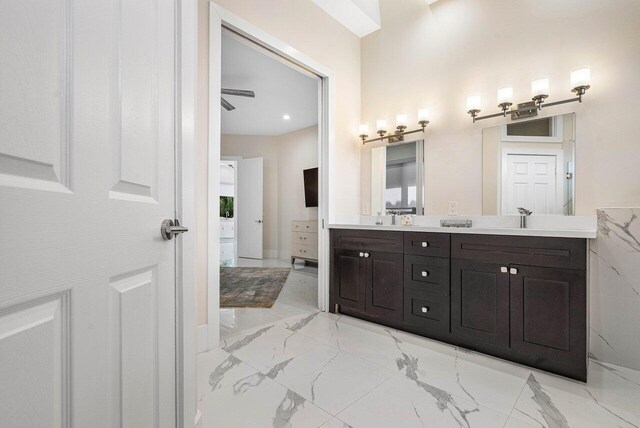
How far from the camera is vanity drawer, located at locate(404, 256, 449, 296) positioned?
84.7 inches

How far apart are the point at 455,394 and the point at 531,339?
658mm

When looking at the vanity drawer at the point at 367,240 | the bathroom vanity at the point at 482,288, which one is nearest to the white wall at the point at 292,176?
the vanity drawer at the point at 367,240

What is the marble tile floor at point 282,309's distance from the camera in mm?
2527

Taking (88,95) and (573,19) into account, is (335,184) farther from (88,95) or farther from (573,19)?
(88,95)

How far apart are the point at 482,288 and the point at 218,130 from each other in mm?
2103

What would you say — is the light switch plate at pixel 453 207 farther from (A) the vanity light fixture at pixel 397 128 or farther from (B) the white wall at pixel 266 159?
(B) the white wall at pixel 266 159

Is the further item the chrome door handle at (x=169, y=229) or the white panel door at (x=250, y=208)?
the white panel door at (x=250, y=208)

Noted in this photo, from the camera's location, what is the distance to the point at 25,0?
0.48 meters

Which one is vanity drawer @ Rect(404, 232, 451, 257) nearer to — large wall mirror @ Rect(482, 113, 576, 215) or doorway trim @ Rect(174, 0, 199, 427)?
large wall mirror @ Rect(482, 113, 576, 215)

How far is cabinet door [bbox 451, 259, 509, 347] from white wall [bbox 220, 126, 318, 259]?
4149 mm

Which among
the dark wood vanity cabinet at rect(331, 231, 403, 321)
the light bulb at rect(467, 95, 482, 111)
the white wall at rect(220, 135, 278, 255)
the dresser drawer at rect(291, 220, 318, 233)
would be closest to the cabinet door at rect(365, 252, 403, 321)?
the dark wood vanity cabinet at rect(331, 231, 403, 321)

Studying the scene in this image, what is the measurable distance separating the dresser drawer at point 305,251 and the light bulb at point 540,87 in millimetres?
3549

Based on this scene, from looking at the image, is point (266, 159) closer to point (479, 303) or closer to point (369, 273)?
point (369, 273)

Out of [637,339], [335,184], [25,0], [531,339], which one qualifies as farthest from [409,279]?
[25,0]
